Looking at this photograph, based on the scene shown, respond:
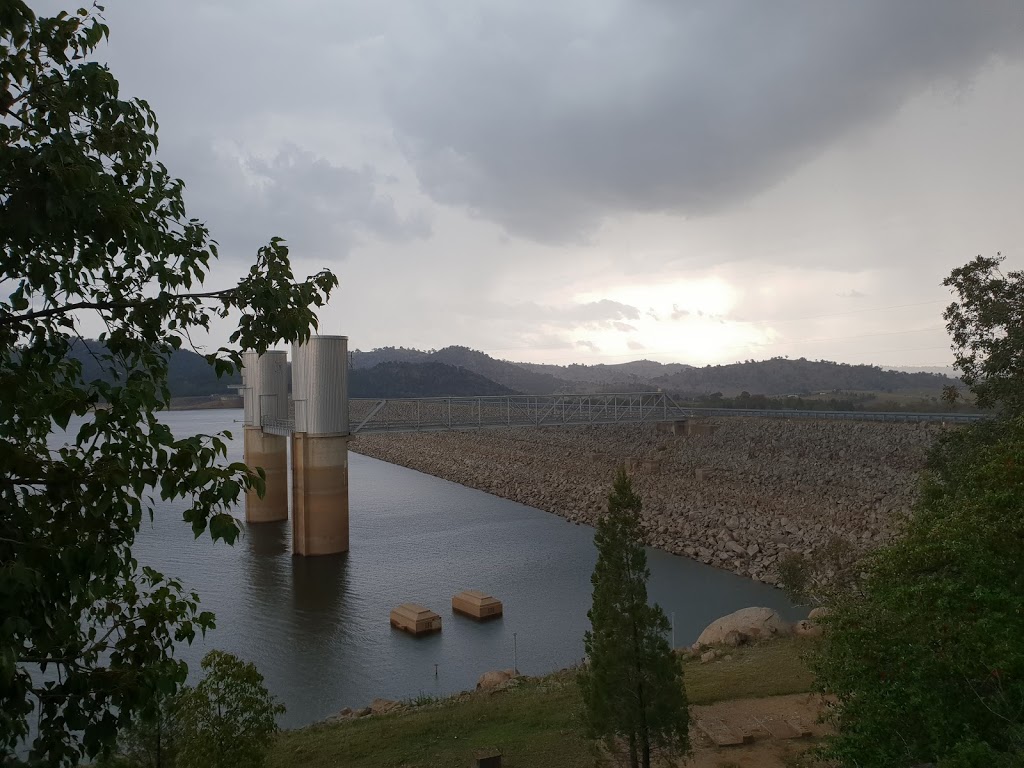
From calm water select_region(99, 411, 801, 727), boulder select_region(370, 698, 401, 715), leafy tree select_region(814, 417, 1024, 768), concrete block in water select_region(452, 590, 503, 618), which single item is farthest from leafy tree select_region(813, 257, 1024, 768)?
concrete block in water select_region(452, 590, 503, 618)

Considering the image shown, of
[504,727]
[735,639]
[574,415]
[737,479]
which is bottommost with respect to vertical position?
[735,639]

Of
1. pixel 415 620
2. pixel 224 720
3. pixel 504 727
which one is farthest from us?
pixel 415 620

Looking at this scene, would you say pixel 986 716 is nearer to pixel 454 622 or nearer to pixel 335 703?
pixel 335 703

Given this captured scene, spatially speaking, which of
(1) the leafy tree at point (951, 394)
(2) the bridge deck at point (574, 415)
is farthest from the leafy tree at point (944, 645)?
(2) the bridge deck at point (574, 415)

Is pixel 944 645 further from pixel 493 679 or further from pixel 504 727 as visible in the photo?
pixel 493 679

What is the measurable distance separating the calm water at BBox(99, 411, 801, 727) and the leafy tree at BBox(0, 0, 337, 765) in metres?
10.9

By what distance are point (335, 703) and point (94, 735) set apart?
11778 mm

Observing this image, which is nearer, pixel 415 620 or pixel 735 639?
pixel 735 639

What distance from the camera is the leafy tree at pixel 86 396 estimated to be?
2518mm

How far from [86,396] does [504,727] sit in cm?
883

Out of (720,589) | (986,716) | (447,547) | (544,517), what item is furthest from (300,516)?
(986,716)

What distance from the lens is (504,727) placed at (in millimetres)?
9875

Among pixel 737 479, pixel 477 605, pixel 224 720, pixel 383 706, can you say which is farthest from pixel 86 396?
pixel 737 479

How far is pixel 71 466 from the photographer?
Answer: 2.85 metres
